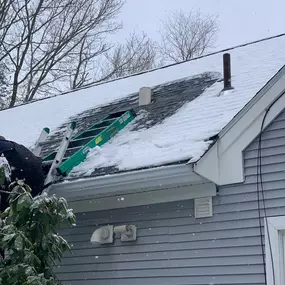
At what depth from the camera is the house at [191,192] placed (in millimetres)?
5367

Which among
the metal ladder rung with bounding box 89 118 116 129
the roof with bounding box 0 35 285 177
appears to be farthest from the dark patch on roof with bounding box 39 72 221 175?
the metal ladder rung with bounding box 89 118 116 129

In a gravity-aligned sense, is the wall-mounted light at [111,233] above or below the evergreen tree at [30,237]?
above

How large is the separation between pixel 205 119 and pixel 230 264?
1.77 meters

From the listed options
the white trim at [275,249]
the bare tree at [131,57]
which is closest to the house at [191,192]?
the white trim at [275,249]

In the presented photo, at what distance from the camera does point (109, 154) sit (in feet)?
22.1

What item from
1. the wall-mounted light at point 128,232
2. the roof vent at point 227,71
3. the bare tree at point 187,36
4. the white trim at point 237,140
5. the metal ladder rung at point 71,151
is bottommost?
the wall-mounted light at point 128,232

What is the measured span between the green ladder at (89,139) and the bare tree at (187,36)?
16558mm

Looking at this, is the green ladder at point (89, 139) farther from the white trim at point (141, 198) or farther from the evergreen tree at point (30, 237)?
the evergreen tree at point (30, 237)

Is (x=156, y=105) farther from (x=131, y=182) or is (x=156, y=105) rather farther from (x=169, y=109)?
(x=131, y=182)

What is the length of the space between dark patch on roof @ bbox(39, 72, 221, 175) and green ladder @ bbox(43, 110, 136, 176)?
189 millimetres

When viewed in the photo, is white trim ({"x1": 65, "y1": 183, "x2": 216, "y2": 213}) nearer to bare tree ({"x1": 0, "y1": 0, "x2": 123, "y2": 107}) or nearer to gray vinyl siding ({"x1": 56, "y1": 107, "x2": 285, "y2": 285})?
gray vinyl siding ({"x1": 56, "y1": 107, "x2": 285, "y2": 285})

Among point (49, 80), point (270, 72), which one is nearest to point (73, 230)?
point (270, 72)

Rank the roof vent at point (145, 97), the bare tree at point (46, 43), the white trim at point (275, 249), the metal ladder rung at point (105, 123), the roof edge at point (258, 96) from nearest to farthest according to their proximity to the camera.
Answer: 1. the white trim at point (275, 249)
2. the roof edge at point (258, 96)
3. the metal ladder rung at point (105, 123)
4. the roof vent at point (145, 97)
5. the bare tree at point (46, 43)

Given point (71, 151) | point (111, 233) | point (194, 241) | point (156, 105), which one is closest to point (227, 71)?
point (156, 105)
